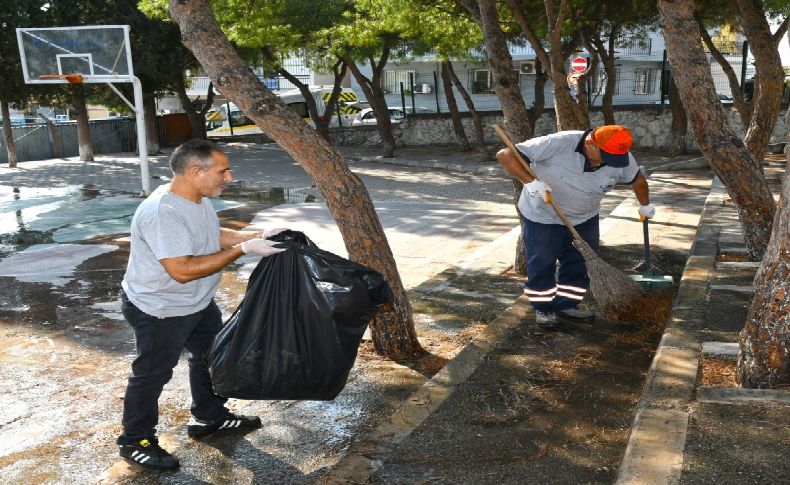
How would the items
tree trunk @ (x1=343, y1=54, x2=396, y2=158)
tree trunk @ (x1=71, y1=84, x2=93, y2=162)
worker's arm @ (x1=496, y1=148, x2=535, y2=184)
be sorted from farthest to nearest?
tree trunk @ (x1=71, y1=84, x2=93, y2=162), tree trunk @ (x1=343, y1=54, x2=396, y2=158), worker's arm @ (x1=496, y1=148, x2=535, y2=184)

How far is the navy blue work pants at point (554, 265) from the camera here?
5.51 metres

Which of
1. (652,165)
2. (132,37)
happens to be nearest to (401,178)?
(652,165)

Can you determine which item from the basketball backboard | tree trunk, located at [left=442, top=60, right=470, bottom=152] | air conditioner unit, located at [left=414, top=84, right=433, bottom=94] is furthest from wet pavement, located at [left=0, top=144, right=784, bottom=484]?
air conditioner unit, located at [left=414, top=84, right=433, bottom=94]

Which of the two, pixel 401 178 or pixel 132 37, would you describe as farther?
pixel 132 37

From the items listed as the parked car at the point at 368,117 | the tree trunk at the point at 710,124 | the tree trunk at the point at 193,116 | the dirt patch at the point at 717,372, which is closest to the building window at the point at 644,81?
the parked car at the point at 368,117

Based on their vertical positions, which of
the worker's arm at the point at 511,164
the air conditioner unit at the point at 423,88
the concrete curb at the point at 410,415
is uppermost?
the air conditioner unit at the point at 423,88

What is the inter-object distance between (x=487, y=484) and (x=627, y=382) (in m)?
1.53

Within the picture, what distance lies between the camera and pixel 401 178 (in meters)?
17.1

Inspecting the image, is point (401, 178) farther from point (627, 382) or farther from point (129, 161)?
point (627, 382)

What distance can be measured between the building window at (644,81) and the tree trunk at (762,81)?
12.5 m

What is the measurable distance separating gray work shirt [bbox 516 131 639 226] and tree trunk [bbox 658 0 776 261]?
1021mm

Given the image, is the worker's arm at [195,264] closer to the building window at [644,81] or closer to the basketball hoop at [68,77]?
the basketball hoop at [68,77]

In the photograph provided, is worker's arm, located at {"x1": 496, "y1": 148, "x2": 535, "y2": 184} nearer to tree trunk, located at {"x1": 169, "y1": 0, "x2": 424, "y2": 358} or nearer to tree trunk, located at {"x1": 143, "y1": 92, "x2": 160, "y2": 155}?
tree trunk, located at {"x1": 169, "y1": 0, "x2": 424, "y2": 358}

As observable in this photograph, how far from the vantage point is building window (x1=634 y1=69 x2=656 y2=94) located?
2188 cm
